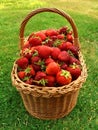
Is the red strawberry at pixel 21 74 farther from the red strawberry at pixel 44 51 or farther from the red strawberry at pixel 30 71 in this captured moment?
the red strawberry at pixel 44 51

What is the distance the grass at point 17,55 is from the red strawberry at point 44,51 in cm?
59

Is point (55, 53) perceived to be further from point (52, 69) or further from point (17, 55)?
point (17, 55)

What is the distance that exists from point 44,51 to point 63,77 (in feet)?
0.95

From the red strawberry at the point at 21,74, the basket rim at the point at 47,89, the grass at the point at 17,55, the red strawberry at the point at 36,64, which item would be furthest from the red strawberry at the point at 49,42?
the grass at the point at 17,55

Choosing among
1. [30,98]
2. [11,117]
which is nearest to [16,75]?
[30,98]

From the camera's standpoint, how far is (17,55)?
379cm

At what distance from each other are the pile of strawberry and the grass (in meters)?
0.42

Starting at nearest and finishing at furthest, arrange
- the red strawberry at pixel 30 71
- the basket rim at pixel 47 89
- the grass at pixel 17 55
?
the basket rim at pixel 47 89 < the red strawberry at pixel 30 71 < the grass at pixel 17 55

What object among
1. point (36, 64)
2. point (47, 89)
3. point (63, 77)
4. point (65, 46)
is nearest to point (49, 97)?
point (47, 89)

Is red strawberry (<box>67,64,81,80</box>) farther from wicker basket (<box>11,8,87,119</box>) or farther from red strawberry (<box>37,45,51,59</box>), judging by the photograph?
red strawberry (<box>37,45,51,59</box>)

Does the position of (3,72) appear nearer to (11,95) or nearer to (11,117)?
(11,95)

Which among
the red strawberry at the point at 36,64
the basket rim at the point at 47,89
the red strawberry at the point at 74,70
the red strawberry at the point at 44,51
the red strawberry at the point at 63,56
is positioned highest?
the red strawberry at the point at 44,51

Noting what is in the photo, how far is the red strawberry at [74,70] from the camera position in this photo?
2.53 metres

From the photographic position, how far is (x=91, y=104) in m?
2.95
